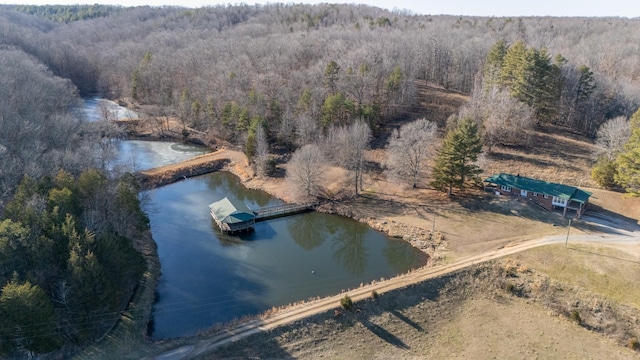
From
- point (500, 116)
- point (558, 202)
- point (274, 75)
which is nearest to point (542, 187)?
point (558, 202)

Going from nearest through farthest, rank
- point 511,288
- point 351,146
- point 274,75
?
point 511,288 < point 351,146 < point 274,75

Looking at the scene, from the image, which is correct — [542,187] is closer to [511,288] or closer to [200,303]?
[511,288]

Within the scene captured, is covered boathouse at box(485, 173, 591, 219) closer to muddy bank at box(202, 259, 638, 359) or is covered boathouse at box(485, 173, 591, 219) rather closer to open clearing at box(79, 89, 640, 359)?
open clearing at box(79, 89, 640, 359)

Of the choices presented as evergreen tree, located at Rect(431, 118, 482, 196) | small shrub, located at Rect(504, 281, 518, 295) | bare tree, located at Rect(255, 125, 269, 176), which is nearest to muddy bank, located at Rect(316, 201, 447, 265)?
small shrub, located at Rect(504, 281, 518, 295)

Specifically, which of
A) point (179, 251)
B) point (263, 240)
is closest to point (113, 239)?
point (179, 251)

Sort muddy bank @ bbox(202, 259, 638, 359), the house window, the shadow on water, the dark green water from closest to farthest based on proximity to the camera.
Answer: muddy bank @ bbox(202, 259, 638, 359) → the shadow on water → the dark green water → the house window

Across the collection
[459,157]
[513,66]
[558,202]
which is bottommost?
[558,202]
